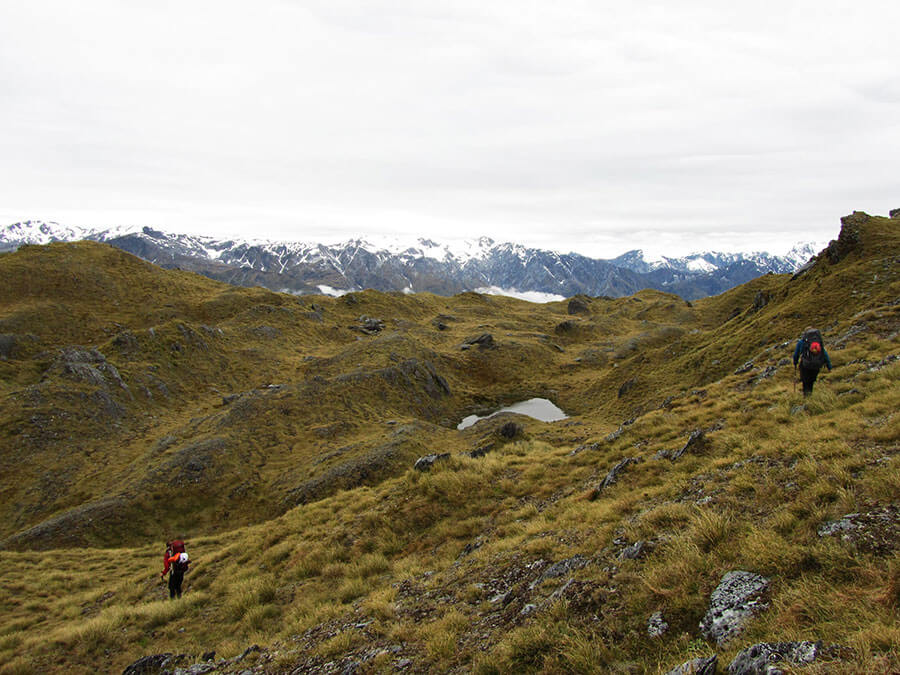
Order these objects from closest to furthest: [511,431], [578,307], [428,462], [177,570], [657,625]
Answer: [657,625]
[177,570]
[428,462]
[511,431]
[578,307]

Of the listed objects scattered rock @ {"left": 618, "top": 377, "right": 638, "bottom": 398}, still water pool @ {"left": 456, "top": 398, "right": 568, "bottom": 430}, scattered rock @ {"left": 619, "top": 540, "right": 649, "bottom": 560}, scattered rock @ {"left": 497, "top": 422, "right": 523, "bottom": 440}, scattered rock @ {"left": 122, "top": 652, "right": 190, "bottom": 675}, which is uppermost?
scattered rock @ {"left": 619, "top": 540, "right": 649, "bottom": 560}

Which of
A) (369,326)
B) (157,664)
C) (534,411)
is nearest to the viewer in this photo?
(157,664)

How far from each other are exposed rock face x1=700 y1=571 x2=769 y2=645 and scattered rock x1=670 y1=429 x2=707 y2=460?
7899mm

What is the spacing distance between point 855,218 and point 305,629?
62.1 meters

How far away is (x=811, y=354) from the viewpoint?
15203 millimetres

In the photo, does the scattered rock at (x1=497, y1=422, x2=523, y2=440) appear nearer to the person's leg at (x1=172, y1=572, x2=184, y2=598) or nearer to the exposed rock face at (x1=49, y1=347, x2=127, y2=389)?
the person's leg at (x1=172, y1=572, x2=184, y2=598)

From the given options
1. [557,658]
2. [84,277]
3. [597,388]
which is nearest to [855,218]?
[597,388]

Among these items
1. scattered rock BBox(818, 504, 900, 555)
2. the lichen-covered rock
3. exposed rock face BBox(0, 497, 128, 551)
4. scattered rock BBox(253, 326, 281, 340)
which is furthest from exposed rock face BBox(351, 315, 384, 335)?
scattered rock BBox(818, 504, 900, 555)

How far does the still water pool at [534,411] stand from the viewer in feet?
185

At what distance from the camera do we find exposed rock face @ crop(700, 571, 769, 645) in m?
5.14

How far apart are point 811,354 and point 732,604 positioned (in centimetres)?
1431

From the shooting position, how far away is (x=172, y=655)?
11086 mm

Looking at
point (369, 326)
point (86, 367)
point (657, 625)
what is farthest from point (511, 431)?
point (369, 326)

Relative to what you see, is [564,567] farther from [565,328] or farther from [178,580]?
[565,328]
